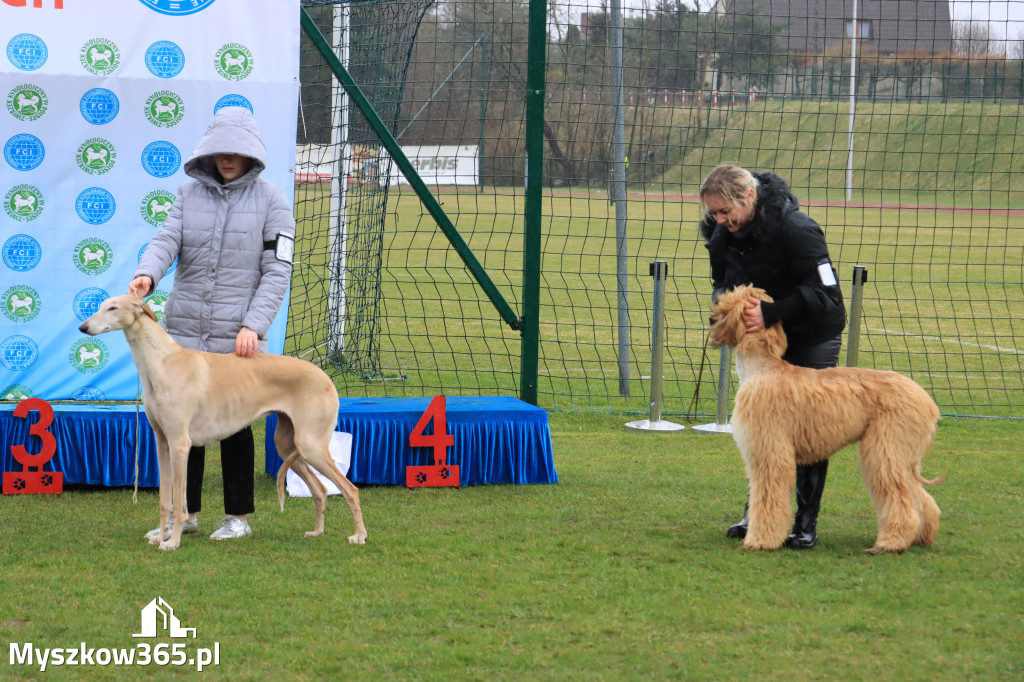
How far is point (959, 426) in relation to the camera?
25.9ft

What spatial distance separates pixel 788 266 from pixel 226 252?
8.40ft

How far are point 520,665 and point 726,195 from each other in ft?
7.26

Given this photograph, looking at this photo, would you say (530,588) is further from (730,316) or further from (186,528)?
(186,528)

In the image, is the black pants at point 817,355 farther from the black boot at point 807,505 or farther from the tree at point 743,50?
the tree at point 743,50

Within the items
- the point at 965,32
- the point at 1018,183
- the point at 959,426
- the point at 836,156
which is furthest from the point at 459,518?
the point at 836,156

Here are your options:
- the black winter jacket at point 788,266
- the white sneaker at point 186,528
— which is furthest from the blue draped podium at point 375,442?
the black winter jacket at point 788,266

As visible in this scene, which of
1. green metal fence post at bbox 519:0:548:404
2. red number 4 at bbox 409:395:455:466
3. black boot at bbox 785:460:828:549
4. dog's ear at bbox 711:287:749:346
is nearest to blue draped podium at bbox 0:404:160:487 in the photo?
red number 4 at bbox 409:395:455:466

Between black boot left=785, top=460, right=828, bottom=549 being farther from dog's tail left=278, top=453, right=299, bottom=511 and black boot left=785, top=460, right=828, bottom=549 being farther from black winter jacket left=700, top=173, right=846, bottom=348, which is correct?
dog's tail left=278, top=453, right=299, bottom=511

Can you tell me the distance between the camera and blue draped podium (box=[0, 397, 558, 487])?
577 centimetres

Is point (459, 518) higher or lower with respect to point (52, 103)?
lower

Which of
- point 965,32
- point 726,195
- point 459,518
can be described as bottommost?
point 459,518

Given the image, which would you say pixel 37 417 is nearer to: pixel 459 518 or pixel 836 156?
pixel 459 518

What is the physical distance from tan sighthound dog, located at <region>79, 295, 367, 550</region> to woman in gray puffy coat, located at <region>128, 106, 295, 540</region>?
164mm

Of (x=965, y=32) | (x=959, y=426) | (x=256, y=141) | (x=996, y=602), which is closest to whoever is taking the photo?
(x=996, y=602)
